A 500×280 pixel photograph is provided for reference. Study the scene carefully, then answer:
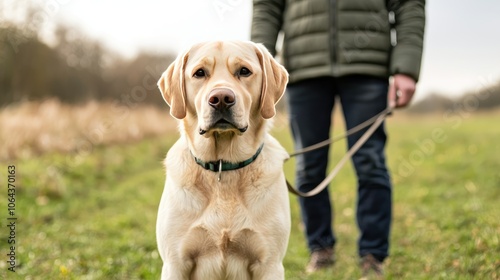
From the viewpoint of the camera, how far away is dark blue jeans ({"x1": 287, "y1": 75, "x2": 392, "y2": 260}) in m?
3.59

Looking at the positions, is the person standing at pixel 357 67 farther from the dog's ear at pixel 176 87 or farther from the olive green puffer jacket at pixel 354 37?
the dog's ear at pixel 176 87

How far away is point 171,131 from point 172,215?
1122 cm

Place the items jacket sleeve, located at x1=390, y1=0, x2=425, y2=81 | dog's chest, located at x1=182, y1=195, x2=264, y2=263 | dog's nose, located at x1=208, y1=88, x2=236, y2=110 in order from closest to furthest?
dog's nose, located at x1=208, y1=88, x2=236, y2=110 < dog's chest, located at x1=182, y1=195, x2=264, y2=263 < jacket sleeve, located at x1=390, y1=0, x2=425, y2=81

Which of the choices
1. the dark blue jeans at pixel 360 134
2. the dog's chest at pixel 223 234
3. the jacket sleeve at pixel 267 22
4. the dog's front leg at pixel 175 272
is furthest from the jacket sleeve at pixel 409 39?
the dog's front leg at pixel 175 272

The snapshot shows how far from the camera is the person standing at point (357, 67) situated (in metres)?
3.54

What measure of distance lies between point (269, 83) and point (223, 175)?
0.48m

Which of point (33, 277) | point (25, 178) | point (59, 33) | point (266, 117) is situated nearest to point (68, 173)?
point (25, 178)

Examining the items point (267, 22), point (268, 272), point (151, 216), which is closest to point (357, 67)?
point (267, 22)

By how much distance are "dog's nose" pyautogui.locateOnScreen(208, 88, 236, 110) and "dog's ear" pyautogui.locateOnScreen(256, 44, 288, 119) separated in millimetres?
244

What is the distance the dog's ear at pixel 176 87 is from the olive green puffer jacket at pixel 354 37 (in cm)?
125

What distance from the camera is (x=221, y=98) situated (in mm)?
2234

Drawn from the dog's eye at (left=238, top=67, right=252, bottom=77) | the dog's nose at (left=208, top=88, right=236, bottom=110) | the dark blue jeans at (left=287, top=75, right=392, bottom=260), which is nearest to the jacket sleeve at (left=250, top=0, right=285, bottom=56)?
the dark blue jeans at (left=287, top=75, right=392, bottom=260)

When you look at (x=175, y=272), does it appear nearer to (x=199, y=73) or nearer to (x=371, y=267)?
(x=199, y=73)

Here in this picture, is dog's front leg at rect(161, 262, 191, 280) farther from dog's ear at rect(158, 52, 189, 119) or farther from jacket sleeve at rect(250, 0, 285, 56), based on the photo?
jacket sleeve at rect(250, 0, 285, 56)
